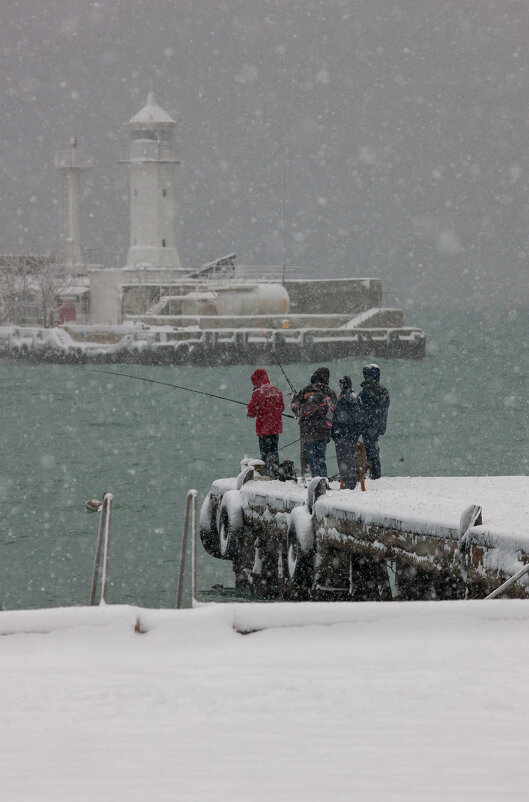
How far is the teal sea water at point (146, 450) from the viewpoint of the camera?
20609 millimetres

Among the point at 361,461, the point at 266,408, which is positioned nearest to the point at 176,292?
the point at 266,408

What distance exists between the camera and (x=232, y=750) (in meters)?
4.95

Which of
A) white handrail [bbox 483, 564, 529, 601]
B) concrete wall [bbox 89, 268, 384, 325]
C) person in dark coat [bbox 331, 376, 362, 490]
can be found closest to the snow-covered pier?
white handrail [bbox 483, 564, 529, 601]

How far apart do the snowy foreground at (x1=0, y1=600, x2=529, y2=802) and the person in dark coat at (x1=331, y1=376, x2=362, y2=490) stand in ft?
19.0

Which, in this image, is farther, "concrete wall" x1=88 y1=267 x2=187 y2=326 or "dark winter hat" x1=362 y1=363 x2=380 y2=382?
"concrete wall" x1=88 y1=267 x2=187 y2=326

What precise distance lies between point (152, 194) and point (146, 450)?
6001 centimetres

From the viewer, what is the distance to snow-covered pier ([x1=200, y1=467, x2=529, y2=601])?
9.27m

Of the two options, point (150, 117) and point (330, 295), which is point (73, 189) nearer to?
point (150, 117)

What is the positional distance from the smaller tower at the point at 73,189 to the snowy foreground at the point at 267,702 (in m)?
102

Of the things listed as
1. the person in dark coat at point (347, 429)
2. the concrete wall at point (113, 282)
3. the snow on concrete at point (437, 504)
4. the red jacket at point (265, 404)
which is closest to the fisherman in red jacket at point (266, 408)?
the red jacket at point (265, 404)

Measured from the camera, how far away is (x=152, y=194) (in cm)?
10131

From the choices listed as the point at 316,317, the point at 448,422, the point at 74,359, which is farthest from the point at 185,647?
the point at 316,317

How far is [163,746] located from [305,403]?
825cm

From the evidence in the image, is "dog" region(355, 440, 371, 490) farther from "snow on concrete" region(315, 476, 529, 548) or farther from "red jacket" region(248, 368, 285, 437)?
"red jacket" region(248, 368, 285, 437)
